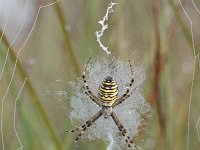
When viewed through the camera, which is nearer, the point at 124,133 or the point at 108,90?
the point at 108,90

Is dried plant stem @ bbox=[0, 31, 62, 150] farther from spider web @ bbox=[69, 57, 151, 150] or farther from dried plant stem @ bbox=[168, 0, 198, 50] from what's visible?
dried plant stem @ bbox=[168, 0, 198, 50]

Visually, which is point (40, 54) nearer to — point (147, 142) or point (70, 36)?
point (70, 36)

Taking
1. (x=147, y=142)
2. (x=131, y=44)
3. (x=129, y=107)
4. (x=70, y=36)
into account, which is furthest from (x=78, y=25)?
(x=147, y=142)

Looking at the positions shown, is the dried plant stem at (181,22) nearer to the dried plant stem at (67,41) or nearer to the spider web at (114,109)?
the spider web at (114,109)

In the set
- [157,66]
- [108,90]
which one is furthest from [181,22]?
[108,90]

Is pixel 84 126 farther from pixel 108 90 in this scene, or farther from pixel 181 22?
pixel 181 22

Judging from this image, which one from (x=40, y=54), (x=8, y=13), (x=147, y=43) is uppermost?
(x=8, y=13)

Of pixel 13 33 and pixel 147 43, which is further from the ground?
pixel 13 33

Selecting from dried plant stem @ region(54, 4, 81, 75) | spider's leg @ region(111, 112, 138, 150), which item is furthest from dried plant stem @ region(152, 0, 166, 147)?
dried plant stem @ region(54, 4, 81, 75)
